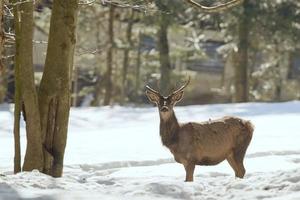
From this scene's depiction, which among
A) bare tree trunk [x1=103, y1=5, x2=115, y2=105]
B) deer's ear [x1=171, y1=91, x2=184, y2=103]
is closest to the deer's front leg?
deer's ear [x1=171, y1=91, x2=184, y2=103]

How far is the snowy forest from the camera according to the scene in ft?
26.2

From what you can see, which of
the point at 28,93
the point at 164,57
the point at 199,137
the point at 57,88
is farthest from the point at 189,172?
the point at 164,57

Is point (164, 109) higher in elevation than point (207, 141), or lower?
higher

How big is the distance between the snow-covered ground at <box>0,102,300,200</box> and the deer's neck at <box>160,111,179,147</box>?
22.6 inches

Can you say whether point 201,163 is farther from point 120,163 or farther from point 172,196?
point 120,163

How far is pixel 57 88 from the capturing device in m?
9.44

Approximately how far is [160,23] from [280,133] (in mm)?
11490

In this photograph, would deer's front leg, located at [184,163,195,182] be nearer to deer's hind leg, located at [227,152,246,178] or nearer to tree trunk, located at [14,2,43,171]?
deer's hind leg, located at [227,152,246,178]

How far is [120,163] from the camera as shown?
13125 millimetres

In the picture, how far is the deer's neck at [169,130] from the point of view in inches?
388

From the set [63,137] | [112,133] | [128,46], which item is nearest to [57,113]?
[63,137]

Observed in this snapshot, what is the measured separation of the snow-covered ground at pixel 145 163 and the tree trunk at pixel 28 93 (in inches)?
24.3

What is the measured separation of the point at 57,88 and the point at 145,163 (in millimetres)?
4272

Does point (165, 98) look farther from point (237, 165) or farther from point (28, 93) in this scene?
point (28, 93)
